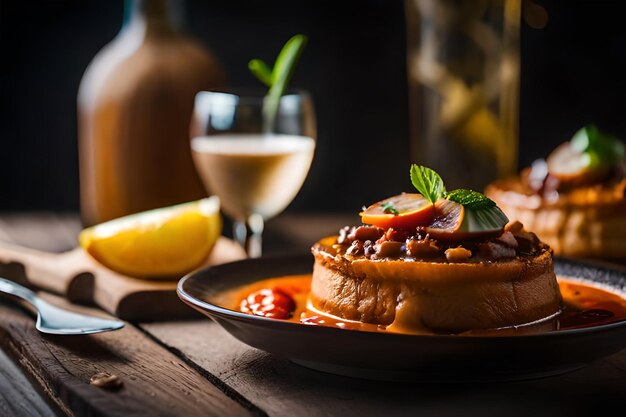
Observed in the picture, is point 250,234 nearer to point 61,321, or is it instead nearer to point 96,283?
point 96,283

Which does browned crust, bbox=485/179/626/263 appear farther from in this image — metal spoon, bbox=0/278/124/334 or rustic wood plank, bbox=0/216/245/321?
metal spoon, bbox=0/278/124/334

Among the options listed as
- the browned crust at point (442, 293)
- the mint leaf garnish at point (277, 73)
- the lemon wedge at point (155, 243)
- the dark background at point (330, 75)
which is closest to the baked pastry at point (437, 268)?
the browned crust at point (442, 293)

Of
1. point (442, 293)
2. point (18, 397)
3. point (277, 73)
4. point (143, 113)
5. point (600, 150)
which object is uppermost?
point (277, 73)

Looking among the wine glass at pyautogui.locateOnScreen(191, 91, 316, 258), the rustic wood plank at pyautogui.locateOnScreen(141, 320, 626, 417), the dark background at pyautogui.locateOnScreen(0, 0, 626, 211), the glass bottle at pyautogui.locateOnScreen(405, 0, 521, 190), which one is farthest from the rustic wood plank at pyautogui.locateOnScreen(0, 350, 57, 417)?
the dark background at pyautogui.locateOnScreen(0, 0, 626, 211)

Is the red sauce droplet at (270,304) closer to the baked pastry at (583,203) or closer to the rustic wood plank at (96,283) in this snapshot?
the rustic wood plank at (96,283)

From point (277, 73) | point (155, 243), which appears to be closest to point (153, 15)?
point (277, 73)

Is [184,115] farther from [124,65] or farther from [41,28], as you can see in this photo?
[41,28]
